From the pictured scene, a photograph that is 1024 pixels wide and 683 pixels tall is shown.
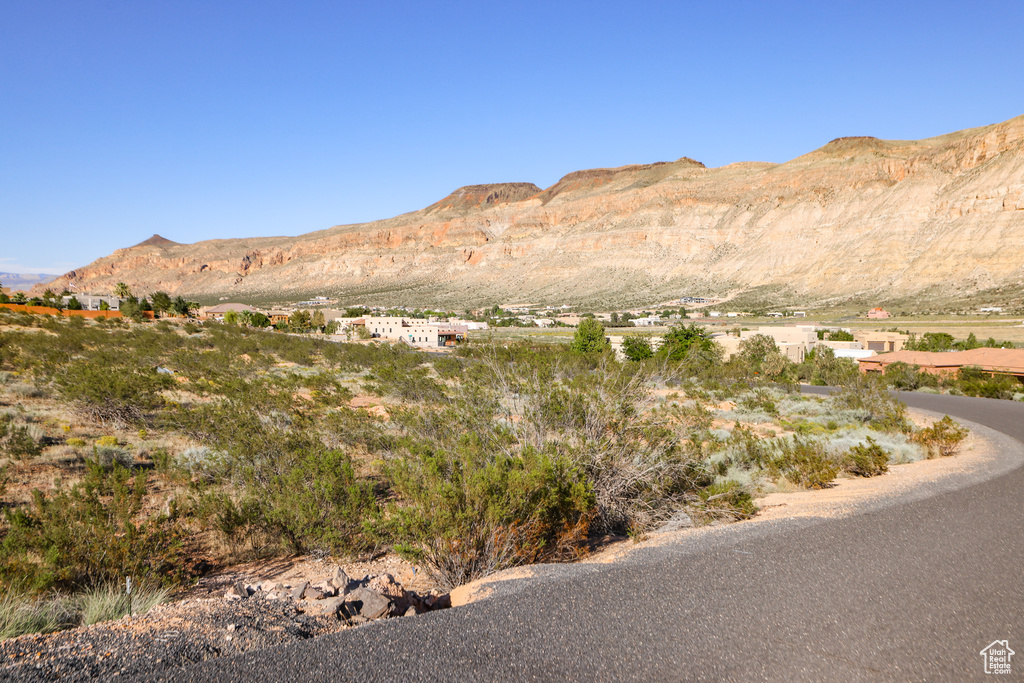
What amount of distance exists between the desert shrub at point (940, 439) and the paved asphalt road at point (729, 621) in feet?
20.1

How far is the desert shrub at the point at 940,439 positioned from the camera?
10727mm

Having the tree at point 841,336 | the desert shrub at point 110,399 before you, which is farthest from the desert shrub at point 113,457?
the tree at point 841,336

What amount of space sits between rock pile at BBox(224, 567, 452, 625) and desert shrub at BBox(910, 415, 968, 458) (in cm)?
1018

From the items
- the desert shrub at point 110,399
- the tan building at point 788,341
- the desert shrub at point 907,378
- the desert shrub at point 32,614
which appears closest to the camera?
the desert shrub at point 32,614

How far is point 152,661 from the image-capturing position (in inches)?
133

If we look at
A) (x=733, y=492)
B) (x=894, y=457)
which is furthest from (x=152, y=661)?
(x=894, y=457)

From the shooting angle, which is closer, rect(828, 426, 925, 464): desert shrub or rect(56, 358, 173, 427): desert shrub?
rect(828, 426, 925, 464): desert shrub

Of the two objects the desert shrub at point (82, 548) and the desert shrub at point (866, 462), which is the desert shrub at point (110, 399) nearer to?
the desert shrub at point (82, 548)

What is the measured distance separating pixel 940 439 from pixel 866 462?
2879 mm

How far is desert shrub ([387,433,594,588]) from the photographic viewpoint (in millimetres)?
5559

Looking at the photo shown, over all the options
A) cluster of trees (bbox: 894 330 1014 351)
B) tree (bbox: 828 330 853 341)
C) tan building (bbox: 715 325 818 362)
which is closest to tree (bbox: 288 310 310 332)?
tan building (bbox: 715 325 818 362)

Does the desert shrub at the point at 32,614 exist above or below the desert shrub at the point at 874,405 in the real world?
above

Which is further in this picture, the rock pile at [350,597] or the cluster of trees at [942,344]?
the cluster of trees at [942,344]

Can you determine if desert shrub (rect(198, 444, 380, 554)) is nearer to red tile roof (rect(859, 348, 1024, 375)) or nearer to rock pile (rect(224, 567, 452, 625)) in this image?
rock pile (rect(224, 567, 452, 625))
